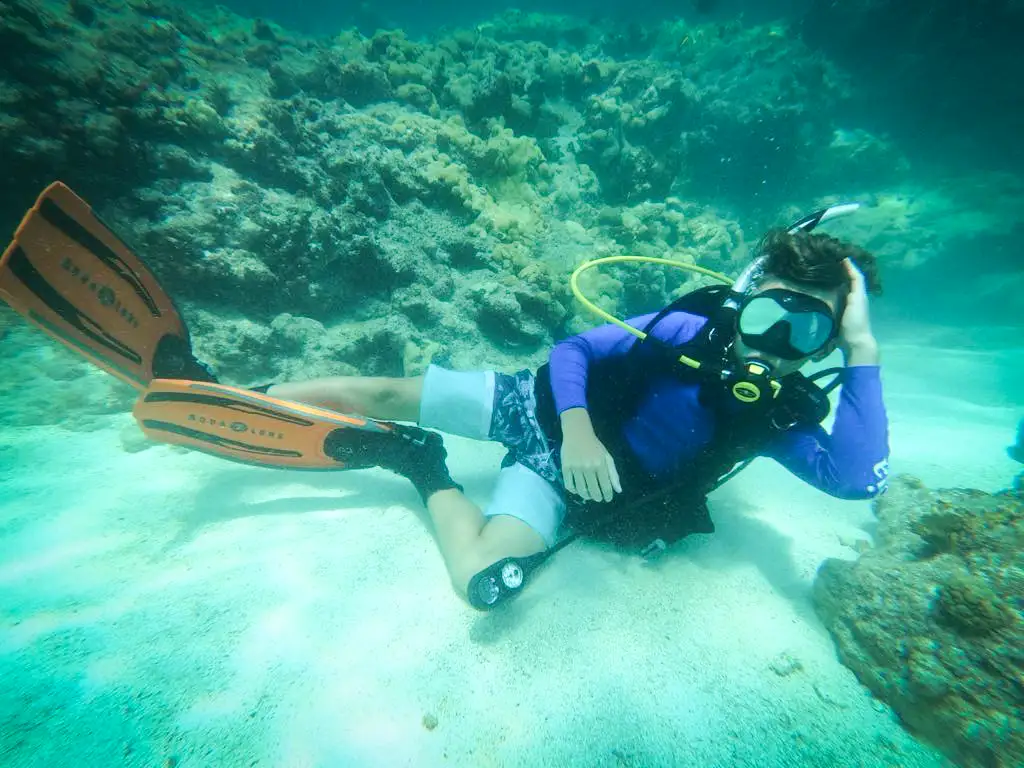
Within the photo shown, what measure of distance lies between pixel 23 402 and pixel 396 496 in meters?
3.23

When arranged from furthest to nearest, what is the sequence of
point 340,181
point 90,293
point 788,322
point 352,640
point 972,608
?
point 340,181, point 90,293, point 788,322, point 352,640, point 972,608

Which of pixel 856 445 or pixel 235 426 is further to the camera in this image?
pixel 235 426

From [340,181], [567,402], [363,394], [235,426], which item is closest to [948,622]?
[567,402]

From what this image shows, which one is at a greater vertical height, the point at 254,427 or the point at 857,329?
the point at 857,329

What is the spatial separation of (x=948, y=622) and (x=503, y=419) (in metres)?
2.50

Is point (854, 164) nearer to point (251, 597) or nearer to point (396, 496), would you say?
point (396, 496)

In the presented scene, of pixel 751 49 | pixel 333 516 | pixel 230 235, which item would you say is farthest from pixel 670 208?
pixel 751 49

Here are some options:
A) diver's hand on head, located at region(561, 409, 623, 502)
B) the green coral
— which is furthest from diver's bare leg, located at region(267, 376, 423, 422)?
the green coral

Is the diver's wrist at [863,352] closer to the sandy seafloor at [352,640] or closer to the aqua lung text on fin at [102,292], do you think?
the sandy seafloor at [352,640]

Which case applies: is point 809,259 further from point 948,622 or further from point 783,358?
point 948,622

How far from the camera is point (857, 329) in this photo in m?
2.26

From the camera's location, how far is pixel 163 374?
2623 millimetres

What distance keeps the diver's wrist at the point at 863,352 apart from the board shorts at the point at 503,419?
1.81 metres

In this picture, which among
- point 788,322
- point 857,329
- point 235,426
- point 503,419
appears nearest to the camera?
point 788,322
